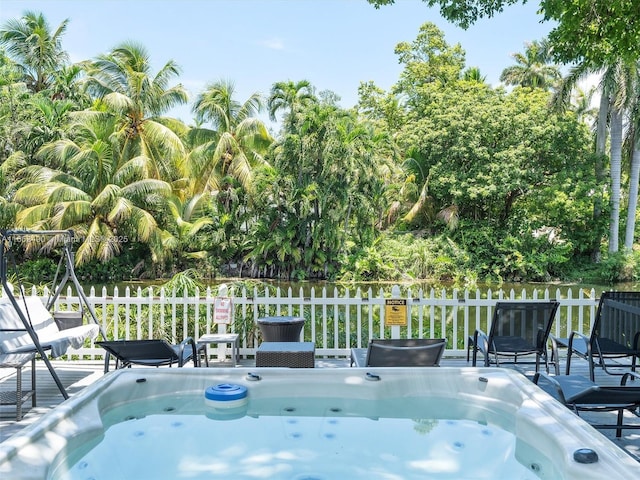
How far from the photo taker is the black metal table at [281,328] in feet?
20.9

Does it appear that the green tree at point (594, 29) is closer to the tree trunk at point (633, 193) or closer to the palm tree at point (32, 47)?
the tree trunk at point (633, 193)

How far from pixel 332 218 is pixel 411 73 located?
521 inches

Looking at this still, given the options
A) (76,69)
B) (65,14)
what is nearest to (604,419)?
(76,69)

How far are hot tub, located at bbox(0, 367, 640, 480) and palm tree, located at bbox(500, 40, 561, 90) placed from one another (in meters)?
33.6

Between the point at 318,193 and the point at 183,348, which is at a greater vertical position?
the point at 318,193

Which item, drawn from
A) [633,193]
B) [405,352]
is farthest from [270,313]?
[633,193]

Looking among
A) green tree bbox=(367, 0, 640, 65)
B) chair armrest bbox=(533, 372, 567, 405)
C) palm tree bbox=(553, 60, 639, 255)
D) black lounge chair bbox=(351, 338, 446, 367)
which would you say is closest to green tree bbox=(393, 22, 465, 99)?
palm tree bbox=(553, 60, 639, 255)

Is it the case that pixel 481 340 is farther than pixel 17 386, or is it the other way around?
pixel 481 340

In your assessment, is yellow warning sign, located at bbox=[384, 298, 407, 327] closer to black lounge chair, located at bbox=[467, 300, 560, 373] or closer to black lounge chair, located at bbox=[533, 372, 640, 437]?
black lounge chair, located at bbox=[467, 300, 560, 373]

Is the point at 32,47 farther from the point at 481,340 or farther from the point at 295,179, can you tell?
the point at 481,340

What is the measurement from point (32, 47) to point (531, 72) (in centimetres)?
2845

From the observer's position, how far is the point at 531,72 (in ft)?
115

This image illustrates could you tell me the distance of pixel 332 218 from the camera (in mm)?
23188

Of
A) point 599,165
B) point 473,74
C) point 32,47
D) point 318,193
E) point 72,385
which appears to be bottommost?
point 72,385
